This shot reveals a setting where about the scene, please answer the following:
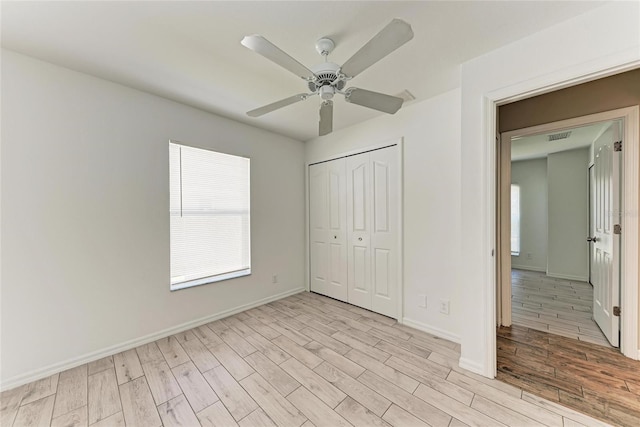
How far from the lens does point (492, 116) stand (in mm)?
1845

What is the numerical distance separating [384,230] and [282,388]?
194 centimetres

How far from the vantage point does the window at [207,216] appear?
267 cm

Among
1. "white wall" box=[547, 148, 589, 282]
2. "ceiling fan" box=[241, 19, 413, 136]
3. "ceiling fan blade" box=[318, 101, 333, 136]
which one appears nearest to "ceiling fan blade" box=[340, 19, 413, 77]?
"ceiling fan" box=[241, 19, 413, 136]

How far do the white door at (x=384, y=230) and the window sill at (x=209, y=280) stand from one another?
1.71 meters

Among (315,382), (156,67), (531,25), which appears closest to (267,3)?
(156,67)

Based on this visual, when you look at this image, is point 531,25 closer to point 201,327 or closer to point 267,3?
point 267,3

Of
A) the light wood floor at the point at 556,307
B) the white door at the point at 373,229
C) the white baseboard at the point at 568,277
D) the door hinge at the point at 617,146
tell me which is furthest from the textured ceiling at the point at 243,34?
the white baseboard at the point at 568,277

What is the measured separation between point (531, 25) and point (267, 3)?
65.9 inches

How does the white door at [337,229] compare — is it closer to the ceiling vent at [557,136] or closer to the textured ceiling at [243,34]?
the textured ceiling at [243,34]

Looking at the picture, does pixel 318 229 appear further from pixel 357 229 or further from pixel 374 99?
pixel 374 99

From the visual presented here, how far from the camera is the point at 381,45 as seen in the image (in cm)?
120

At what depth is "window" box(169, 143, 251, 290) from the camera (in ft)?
8.75

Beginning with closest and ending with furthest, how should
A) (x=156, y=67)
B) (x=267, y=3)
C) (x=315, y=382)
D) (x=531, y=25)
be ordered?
(x=267, y=3), (x=531, y=25), (x=315, y=382), (x=156, y=67)

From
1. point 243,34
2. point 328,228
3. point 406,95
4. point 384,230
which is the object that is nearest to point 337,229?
point 328,228
